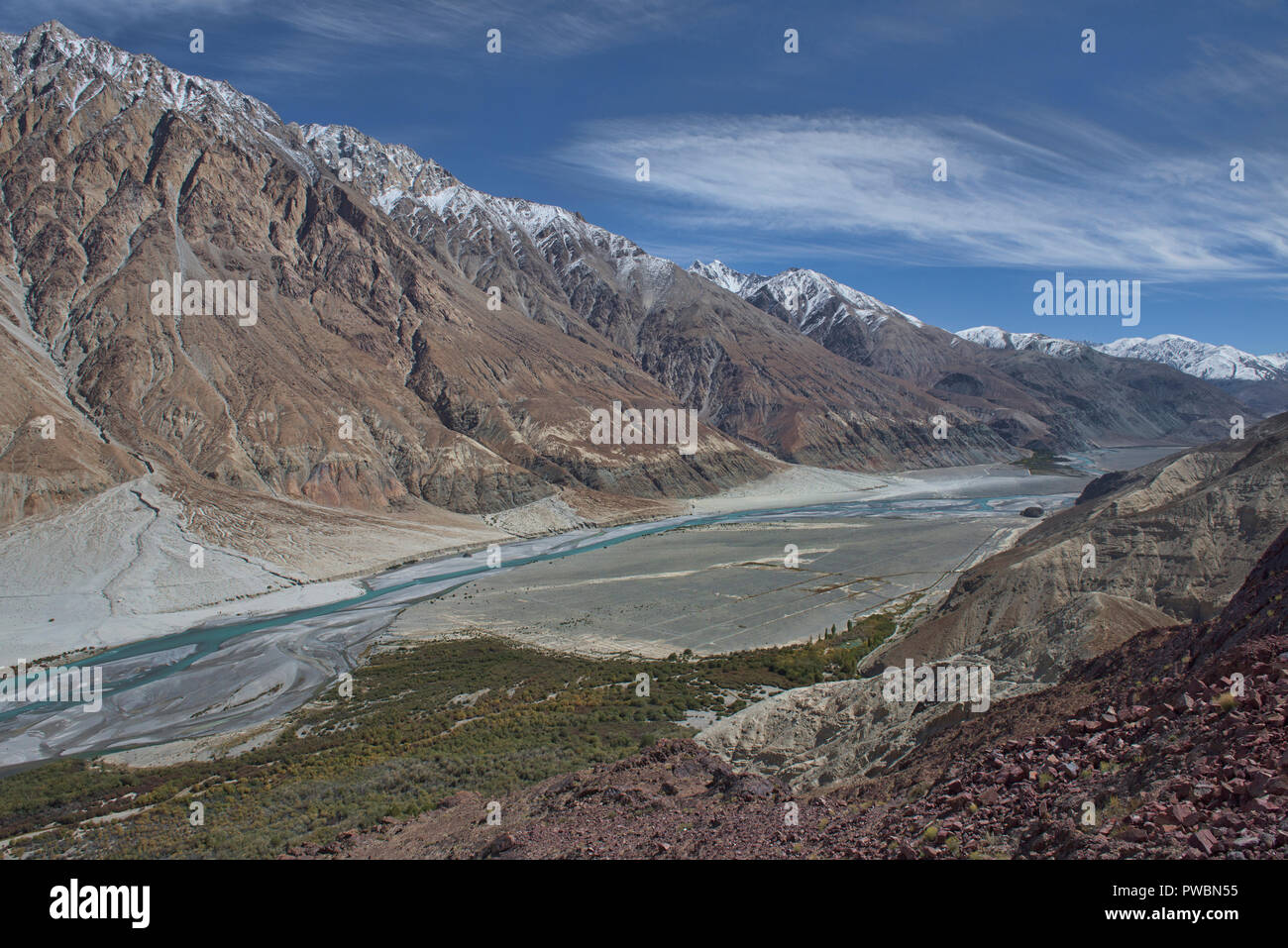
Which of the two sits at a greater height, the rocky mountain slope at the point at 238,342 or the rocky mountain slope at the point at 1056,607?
the rocky mountain slope at the point at 238,342

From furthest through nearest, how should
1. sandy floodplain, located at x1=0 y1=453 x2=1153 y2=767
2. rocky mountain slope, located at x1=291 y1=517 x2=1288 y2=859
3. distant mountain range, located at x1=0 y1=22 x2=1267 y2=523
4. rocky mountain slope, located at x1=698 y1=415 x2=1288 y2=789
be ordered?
distant mountain range, located at x1=0 y1=22 x2=1267 y2=523
sandy floodplain, located at x1=0 y1=453 x2=1153 y2=767
rocky mountain slope, located at x1=698 y1=415 x2=1288 y2=789
rocky mountain slope, located at x1=291 y1=517 x2=1288 y2=859

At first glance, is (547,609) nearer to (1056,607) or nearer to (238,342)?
(1056,607)

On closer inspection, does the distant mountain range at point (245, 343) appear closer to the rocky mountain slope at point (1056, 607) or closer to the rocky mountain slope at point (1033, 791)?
the rocky mountain slope at point (1033, 791)

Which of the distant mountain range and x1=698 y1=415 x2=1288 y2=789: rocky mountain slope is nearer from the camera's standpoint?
x1=698 y1=415 x2=1288 y2=789: rocky mountain slope

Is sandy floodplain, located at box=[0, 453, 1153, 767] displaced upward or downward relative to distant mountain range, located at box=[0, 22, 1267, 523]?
downward

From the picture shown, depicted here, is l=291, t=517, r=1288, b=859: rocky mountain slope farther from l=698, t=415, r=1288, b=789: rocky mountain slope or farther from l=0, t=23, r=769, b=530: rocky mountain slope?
l=0, t=23, r=769, b=530: rocky mountain slope

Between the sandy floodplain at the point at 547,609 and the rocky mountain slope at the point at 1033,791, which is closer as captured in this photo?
the rocky mountain slope at the point at 1033,791

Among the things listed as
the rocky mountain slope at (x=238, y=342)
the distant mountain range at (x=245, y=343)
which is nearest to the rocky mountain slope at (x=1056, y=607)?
the rocky mountain slope at (x=238, y=342)

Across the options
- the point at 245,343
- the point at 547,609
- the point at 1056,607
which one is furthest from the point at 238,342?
the point at 1056,607

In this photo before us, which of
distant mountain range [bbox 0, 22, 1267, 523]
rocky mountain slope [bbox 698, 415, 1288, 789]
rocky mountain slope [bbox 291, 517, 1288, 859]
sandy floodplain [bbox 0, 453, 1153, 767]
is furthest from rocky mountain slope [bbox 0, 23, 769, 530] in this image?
rocky mountain slope [bbox 698, 415, 1288, 789]
